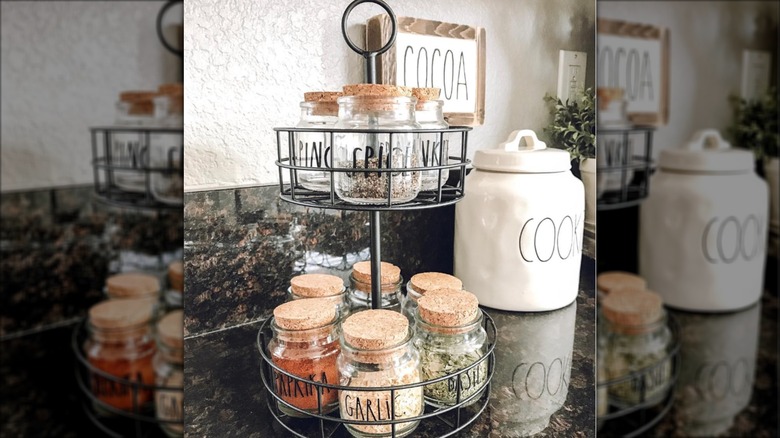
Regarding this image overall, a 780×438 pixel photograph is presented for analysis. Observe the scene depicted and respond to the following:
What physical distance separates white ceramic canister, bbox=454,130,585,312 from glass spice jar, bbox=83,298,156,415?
0.38 metres

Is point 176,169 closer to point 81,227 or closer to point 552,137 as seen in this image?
point 81,227

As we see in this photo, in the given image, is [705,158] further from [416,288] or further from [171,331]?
[171,331]

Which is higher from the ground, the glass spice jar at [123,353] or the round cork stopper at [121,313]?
the round cork stopper at [121,313]

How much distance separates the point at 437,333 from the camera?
38 centimetres

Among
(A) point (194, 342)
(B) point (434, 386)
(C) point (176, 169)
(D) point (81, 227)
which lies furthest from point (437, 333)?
(D) point (81, 227)

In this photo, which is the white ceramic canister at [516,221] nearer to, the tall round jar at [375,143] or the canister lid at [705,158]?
the tall round jar at [375,143]

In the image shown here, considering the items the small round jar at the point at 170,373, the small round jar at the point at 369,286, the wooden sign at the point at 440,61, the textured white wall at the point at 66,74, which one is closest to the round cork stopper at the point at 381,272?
the small round jar at the point at 369,286

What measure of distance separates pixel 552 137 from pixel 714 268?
0.44 metres

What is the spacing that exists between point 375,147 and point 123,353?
1.37 feet

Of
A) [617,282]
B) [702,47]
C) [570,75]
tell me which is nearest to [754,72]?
[702,47]

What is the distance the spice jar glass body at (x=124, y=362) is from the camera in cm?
59

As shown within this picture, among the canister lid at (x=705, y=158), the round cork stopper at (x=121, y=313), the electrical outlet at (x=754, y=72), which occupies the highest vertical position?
the electrical outlet at (x=754, y=72)

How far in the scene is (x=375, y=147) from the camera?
1.12 feet

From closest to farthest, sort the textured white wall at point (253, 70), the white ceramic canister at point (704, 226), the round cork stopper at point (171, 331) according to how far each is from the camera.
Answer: the textured white wall at point (253, 70) → the round cork stopper at point (171, 331) → the white ceramic canister at point (704, 226)
